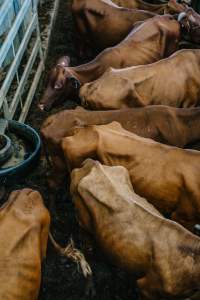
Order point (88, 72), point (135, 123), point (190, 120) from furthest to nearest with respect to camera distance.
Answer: point (88, 72) → point (190, 120) → point (135, 123)

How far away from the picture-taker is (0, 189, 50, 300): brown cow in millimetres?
3848

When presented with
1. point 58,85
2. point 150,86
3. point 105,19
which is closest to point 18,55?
point 58,85

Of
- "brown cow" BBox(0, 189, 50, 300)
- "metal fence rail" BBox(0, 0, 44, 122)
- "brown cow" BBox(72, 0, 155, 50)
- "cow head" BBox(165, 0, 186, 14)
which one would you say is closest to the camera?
"brown cow" BBox(0, 189, 50, 300)

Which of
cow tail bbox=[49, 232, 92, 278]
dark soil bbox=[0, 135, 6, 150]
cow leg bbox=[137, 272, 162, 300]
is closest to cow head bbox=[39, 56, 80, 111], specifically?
dark soil bbox=[0, 135, 6, 150]

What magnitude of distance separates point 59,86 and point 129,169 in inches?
95.9

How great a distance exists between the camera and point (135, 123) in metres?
5.81

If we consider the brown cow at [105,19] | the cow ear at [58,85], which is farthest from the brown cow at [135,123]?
the brown cow at [105,19]

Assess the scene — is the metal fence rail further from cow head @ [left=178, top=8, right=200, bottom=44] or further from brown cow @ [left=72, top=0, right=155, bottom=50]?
cow head @ [left=178, top=8, right=200, bottom=44]

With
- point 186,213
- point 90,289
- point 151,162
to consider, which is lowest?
point 90,289

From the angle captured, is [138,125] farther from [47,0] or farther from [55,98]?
[47,0]

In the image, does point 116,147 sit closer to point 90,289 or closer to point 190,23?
point 90,289

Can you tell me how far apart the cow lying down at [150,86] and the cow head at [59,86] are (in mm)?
497

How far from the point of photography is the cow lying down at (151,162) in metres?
4.96

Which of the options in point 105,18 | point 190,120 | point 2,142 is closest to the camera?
point 190,120
